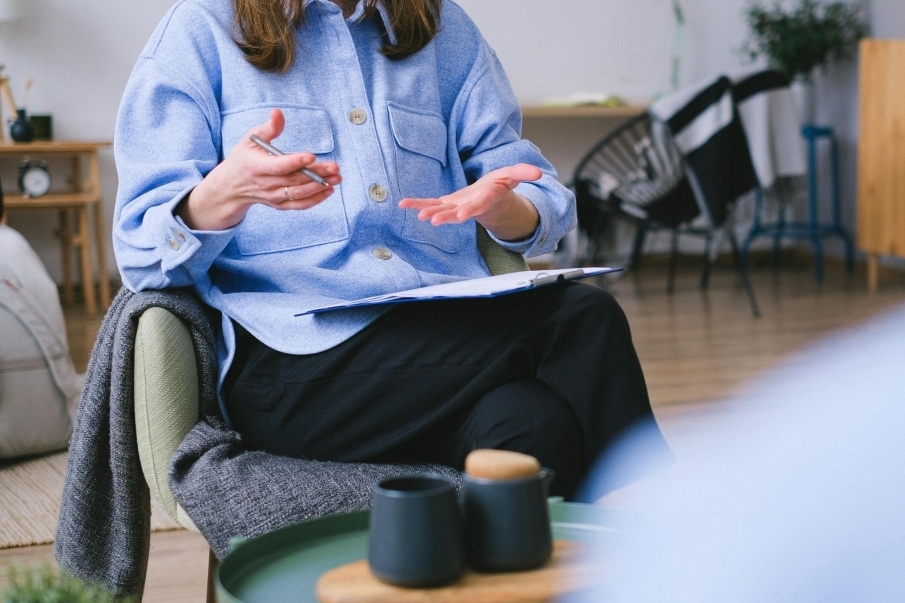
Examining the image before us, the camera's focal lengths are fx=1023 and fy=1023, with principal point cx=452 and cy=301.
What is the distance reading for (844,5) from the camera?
5.03m

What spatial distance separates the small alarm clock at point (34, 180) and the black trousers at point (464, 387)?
333cm

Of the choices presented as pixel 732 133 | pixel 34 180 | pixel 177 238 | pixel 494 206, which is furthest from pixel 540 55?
pixel 177 238

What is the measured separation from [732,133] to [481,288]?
10.3 ft

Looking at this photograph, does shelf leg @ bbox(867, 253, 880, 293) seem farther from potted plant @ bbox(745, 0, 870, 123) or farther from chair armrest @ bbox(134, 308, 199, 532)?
chair armrest @ bbox(134, 308, 199, 532)

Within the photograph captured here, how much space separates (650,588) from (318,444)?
585 millimetres

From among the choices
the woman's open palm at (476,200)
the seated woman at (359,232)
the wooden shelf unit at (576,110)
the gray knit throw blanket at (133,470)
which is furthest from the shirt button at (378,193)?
the wooden shelf unit at (576,110)

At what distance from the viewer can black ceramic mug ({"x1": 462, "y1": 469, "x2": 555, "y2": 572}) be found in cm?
58

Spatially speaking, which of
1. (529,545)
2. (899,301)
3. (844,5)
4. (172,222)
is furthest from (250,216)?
(844,5)

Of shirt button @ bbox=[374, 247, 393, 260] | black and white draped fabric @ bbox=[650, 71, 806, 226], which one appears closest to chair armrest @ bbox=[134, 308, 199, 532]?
shirt button @ bbox=[374, 247, 393, 260]

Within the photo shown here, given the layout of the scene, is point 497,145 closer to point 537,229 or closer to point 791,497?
Result: point 537,229

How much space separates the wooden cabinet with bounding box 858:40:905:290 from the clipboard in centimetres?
358

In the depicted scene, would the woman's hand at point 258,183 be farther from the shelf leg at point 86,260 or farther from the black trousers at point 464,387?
the shelf leg at point 86,260

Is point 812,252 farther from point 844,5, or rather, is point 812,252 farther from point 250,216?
point 250,216

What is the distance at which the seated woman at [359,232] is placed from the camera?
104 cm
